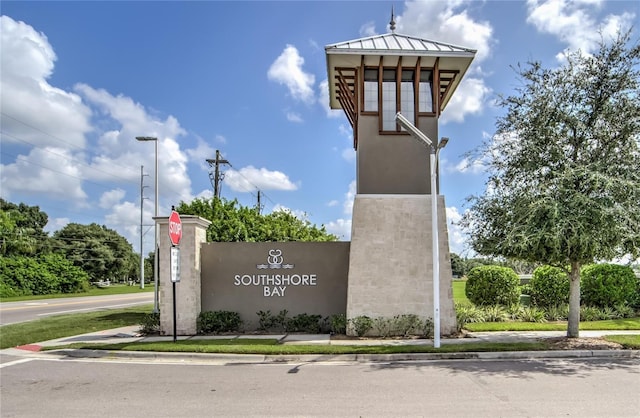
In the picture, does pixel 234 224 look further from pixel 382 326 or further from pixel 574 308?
→ pixel 574 308

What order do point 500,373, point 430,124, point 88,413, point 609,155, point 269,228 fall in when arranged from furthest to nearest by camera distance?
point 269,228 → point 430,124 → point 609,155 → point 500,373 → point 88,413

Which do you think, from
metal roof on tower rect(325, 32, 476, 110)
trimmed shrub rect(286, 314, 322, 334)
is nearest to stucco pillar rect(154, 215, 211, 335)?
trimmed shrub rect(286, 314, 322, 334)

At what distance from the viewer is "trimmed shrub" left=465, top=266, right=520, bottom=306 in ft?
54.9

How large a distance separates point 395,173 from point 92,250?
194 ft

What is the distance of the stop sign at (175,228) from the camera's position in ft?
39.0

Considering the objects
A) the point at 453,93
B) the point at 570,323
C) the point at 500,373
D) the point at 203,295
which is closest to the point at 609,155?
the point at 570,323

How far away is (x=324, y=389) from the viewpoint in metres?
7.48

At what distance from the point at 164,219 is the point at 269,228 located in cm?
969

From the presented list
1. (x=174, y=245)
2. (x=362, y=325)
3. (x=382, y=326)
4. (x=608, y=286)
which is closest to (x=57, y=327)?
(x=174, y=245)

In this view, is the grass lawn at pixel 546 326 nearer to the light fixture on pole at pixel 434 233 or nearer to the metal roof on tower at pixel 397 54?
the light fixture on pole at pixel 434 233

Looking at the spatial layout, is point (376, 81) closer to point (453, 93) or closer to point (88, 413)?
point (453, 93)

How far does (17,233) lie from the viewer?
149 ft

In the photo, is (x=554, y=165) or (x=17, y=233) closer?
(x=554, y=165)

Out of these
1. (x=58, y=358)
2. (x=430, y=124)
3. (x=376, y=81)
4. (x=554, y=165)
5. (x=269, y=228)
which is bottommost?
(x=58, y=358)
